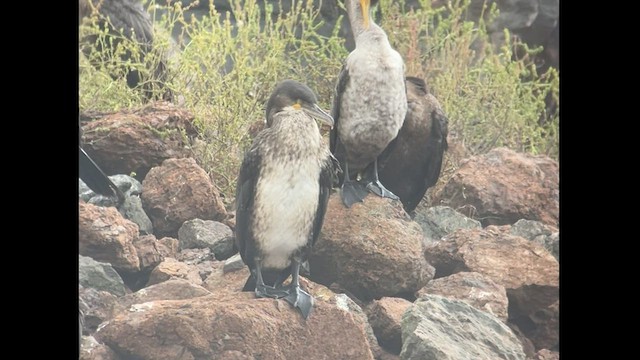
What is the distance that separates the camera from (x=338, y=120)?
488 centimetres

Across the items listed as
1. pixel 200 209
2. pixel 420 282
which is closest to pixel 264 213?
pixel 200 209

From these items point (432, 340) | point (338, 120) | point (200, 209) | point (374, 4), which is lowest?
point (432, 340)

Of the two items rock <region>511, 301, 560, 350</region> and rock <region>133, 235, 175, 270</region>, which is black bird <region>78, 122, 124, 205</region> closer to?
rock <region>133, 235, 175, 270</region>

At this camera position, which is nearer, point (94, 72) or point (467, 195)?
point (94, 72)

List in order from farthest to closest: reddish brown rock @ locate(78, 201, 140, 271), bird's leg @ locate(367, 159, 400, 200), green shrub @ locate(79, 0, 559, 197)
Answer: bird's leg @ locate(367, 159, 400, 200) → green shrub @ locate(79, 0, 559, 197) → reddish brown rock @ locate(78, 201, 140, 271)

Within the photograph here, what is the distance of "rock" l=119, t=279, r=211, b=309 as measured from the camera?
15.1 feet

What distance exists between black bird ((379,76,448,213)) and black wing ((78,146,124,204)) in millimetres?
1065

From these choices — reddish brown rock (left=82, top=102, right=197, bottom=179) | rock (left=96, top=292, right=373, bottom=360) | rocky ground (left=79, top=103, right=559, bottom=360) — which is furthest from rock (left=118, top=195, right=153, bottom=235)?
rock (left=96, top=292, right=373, bottom=360)

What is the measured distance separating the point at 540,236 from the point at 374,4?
3.91ft

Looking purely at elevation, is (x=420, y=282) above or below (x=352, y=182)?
below

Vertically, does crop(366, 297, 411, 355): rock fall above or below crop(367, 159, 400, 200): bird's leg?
below

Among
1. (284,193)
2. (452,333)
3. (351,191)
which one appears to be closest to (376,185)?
(351,191)

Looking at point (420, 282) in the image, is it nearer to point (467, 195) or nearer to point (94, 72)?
point (467, 195)

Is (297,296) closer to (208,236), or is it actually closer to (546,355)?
(208,236)
